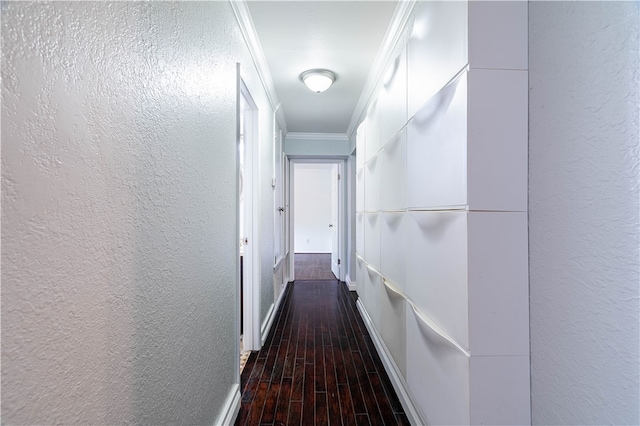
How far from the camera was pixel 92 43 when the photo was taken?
58 cm

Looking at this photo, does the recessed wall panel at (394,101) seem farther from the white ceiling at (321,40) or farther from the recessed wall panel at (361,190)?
the recessed wall panel at (361,190)

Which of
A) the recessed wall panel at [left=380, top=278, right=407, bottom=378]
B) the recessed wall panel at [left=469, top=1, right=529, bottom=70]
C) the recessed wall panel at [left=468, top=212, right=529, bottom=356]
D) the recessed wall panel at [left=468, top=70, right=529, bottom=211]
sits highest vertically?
the recessed wall panel at [left=469, top=1, right=529, bottom=70]

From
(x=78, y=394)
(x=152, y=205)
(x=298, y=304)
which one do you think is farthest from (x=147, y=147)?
(x=298, y=304)

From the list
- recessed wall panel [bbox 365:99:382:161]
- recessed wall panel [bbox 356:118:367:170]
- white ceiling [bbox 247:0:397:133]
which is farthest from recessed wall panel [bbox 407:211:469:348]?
recessed wall panel [bbox 356:118:367:170]

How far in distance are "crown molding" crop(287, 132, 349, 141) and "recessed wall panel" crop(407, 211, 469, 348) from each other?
3.19 m

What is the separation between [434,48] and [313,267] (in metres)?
5.06

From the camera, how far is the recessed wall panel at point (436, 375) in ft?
3.24

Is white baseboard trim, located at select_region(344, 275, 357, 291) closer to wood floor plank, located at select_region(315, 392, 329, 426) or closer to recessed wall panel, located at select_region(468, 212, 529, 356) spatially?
wood floor plank, located at select_region(315, 392, 329, 426)

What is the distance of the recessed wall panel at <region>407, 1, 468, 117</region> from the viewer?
992 mm

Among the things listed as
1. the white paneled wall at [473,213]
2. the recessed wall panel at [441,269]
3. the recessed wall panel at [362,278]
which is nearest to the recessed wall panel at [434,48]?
the white paneled wall at [473,213]

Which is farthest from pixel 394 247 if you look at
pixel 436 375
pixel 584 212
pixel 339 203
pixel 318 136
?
pixel 318 136

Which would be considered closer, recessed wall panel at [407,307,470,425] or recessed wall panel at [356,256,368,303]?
recessed wall panel at [407,307,470,425]

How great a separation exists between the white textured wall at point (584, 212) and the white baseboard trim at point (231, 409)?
4.29ft

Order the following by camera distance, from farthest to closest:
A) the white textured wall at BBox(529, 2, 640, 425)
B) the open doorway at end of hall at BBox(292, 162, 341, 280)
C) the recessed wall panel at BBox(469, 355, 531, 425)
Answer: the open doorway at end of hall at BBox(292, 162, 341, 280) → the recessed wall panel at BBox(469, 355, 531, 425) → the white textured wall at BBox(529, 2, 640, 425)
